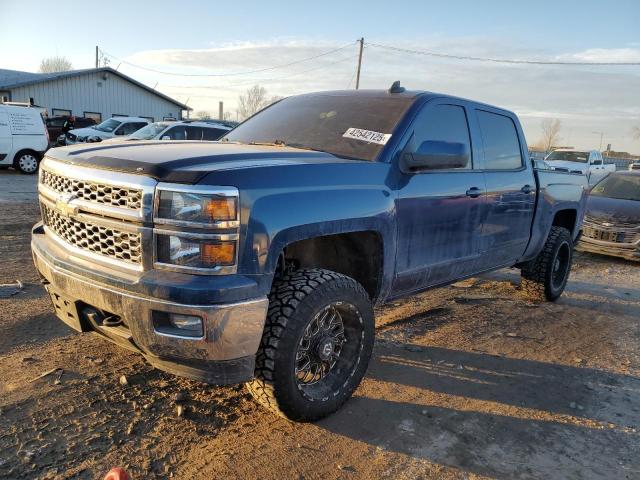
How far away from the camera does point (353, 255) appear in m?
3.36

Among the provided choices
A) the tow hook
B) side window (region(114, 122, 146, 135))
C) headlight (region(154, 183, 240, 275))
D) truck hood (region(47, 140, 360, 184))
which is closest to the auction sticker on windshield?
truck hood (region(47, 140, 360, 184))

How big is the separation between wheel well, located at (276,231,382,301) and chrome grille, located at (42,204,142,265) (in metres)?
0.99

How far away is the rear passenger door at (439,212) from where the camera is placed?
3.44 meters

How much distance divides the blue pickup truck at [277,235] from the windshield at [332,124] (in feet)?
0.05

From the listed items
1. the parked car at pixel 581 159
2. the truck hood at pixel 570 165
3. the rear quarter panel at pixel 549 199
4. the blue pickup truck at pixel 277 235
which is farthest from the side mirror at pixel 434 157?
the parked car at pixel 581 159

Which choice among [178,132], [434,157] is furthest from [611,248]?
[178,132]

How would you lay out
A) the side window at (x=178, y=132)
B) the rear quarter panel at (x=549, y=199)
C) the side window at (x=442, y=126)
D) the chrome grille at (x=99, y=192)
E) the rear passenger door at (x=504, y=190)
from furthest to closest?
the side window at (x=178, y=132)
the rear quarter panel at (x=549, y=199)
the rear passenger door at (x=504, y=190)
the side window at (x=442, y=126)
the chrome grille at (x=99, y=192)

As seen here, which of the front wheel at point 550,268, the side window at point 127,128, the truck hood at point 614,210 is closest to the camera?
the front wheel at point 550,268

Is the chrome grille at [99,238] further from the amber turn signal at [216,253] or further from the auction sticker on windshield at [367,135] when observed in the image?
the auction sticker on windshield at [367,135]

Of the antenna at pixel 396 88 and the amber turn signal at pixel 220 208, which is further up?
the antenna at pixel 396 88

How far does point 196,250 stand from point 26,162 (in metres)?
15.5

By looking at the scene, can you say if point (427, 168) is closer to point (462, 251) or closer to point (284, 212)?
point (462, 251)

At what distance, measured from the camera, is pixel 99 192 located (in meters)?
2.62

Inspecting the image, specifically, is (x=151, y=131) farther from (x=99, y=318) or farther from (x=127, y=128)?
(x=99, y=318)
